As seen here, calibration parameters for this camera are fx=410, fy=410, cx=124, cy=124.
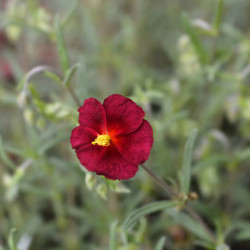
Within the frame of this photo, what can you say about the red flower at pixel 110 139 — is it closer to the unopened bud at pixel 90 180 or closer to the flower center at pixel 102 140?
the flower center at pixel 102 140

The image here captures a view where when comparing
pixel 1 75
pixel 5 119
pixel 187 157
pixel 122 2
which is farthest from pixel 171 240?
pixel 122 2

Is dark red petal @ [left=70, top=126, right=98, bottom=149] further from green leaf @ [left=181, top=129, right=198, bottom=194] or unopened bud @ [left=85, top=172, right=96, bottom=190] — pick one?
green leaf @ [left=181, top=129, right=198, bottom=194]

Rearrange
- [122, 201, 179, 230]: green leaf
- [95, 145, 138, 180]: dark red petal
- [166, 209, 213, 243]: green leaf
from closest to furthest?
[95, 145, 138, 180]: dark red petal → [122, 201, 179, 230]: green leaf → [166, 209, 213, 243]: green leaf

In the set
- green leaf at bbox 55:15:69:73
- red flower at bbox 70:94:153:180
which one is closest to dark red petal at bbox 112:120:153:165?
red flower at bbox 70:94:153:180

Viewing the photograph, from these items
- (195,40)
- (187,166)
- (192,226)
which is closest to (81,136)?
(187,166)

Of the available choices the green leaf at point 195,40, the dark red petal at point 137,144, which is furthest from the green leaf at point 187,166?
the green leaf at point 195,40

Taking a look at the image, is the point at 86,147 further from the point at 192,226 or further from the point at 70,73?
the point at 192,226
